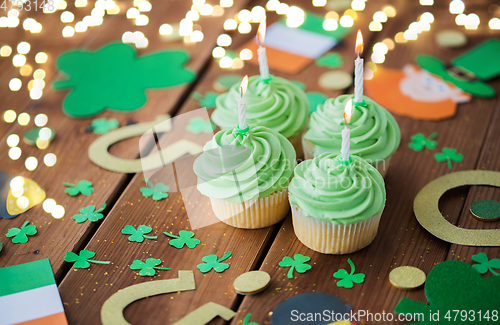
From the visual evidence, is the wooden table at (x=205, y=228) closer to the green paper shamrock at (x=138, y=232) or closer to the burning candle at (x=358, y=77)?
the green paper shamrock at (x=138, y=232)

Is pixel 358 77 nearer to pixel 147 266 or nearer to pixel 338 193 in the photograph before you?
pixel 338 193

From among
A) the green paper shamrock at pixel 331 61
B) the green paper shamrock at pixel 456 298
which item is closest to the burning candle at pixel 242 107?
the green paper shamrock at pixel 456 298

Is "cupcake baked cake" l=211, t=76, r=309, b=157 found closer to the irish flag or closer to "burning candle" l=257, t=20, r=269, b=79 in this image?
"burning candle" l=257, t=20, r=269, b=79

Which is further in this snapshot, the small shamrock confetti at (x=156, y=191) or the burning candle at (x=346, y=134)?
the small shamrock confetti at (x=156, y=191)

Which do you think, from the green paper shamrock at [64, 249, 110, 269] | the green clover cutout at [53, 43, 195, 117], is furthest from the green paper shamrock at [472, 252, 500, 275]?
the green clover cutout at [53, 43, 195, 117]

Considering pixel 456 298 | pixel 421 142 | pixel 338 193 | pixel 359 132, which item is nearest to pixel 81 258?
pixel 338 193

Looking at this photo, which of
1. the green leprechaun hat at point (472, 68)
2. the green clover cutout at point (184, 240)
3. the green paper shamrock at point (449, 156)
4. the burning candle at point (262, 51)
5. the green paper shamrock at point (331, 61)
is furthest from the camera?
the green paper shamrock at point (331, 61)

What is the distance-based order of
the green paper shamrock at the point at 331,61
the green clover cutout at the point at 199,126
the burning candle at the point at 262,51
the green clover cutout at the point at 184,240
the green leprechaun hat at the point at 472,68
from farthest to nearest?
1. the green paper shamrock at the point at 331,61
2. the green leprechaun hat at the point at 472,68
3. the green clover cutout at the point at 199,126
4. the burning candle at the point at 262,51
5. the green clover cutout at the point at 184,240

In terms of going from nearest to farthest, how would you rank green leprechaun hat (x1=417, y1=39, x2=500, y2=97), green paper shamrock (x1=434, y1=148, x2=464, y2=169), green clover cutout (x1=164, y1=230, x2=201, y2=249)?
1. green clover cutout (x1=164, y1=230, x2=201, y2=249)
2. green paper shamrock (x1=434, y1=148, x2=464, y2=169)
3. green leprechaun hat (x1=417, y1=39, x2=500, y2=97)
